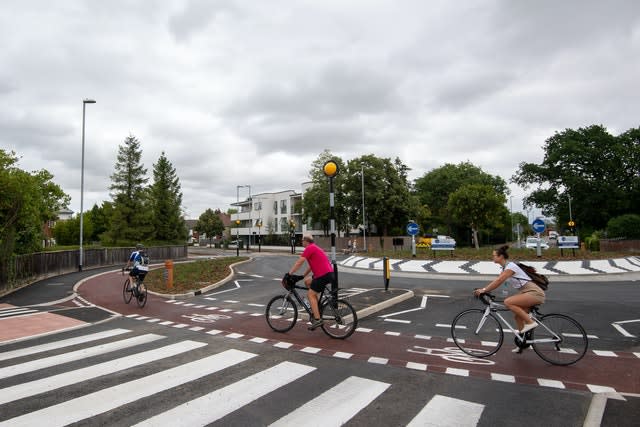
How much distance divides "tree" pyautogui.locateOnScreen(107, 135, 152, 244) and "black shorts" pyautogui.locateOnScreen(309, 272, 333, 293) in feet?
145

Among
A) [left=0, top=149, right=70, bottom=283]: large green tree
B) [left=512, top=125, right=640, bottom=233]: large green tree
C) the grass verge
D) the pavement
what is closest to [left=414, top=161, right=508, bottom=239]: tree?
[left=512, top=125, right=640, bottom=233]: large green tree

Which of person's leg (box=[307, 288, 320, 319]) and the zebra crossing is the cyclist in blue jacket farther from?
person's leg (box=[307, 288, 320, 319])

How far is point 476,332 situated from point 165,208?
51.1m

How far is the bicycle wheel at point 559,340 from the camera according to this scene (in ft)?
17.9

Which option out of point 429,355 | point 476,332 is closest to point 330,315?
point 429,355

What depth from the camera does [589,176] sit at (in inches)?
1881

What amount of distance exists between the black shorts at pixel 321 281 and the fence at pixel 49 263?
15.2 metres

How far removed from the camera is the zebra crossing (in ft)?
12.9

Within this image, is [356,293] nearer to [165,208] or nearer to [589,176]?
[165,208]

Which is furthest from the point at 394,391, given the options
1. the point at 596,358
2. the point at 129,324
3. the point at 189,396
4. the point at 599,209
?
the point at 599,209

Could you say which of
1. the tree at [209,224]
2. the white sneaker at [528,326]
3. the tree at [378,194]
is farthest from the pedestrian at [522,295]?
the tree at [209,224]

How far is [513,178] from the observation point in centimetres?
5412

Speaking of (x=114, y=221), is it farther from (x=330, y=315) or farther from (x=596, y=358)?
(x=596, y=358)

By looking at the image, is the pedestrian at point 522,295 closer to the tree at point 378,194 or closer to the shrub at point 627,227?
the shrub at point 627,227
